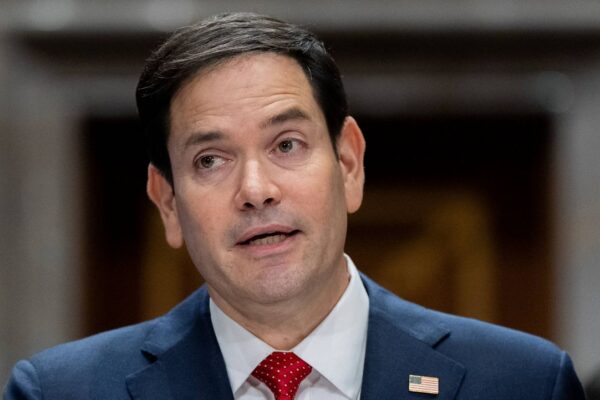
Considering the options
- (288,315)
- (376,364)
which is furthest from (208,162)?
(376,364)

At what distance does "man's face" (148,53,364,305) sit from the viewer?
2.62 metres

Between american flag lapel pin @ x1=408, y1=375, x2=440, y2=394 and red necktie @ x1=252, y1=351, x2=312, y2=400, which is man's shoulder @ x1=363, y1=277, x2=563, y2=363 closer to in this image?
american flag lapel pin @ x1=408, y1=375, x2=440, y2=394

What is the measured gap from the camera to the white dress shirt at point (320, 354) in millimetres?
2709

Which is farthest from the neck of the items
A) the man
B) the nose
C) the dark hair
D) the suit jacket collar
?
the dark hair

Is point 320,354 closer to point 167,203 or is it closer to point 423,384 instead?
point 423,384

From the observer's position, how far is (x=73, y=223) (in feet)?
17.1

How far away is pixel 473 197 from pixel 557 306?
2.10 ft

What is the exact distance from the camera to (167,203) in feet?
9.67

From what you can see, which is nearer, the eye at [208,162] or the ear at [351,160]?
the eye at [208,162]

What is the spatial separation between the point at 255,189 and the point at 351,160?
44 centimetres

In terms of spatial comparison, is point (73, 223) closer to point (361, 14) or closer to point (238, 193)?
point (361, 14)

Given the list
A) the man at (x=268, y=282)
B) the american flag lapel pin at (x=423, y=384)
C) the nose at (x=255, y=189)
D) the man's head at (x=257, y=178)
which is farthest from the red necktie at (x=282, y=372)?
the nose at (x=255, y=189)

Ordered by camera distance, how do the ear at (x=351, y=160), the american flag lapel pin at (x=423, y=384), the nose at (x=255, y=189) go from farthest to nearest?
the ear at (x=351, y=160) → the american flag lapel pin at (x=423, y=384) → the nose at (x=255, y=189)

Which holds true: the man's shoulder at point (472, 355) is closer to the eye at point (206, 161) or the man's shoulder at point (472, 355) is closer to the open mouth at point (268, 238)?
the open mouth at point (268, 238)
